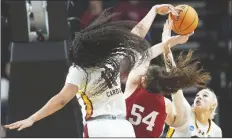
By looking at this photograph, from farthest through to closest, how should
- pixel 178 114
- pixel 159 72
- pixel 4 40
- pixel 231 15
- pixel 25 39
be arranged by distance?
pixel 231 15 → pixel 4 40 → pixel 25 39 → pixel 178 114 → pixel 159 72

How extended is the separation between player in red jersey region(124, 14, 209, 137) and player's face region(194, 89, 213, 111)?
89 centimetres

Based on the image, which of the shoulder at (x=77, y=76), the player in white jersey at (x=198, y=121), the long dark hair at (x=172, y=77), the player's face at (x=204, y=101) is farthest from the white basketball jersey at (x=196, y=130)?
the shoulder at (x=77, y=76)

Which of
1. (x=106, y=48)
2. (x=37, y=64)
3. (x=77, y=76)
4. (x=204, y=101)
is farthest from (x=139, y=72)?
(x=37, y=64)

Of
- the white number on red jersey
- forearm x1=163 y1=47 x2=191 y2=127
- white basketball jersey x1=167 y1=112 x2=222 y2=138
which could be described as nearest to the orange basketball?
forearm x1=163 y1=47 x2=191 y2=127

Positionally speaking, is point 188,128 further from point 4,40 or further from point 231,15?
point 231,15

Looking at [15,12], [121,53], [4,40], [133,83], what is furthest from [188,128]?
[4,40]

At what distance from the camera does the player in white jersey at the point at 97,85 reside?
19.9ft

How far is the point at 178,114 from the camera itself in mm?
7215

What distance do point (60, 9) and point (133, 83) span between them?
6.37 feet

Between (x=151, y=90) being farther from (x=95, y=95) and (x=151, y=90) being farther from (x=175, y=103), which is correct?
(x=95, y=95)

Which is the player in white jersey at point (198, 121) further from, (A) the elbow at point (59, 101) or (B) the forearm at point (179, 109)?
(A) the elbow at point (59, 101)

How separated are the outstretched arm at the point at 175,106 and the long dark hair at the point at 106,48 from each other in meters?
0.60

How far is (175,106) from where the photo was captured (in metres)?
7.13

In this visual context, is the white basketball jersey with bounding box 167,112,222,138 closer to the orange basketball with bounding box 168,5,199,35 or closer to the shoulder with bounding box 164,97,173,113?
the shoulder with bounding box 164,97,173,113
